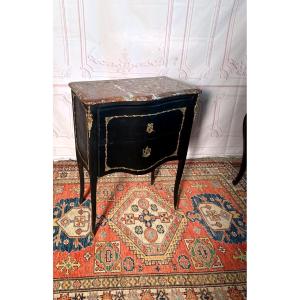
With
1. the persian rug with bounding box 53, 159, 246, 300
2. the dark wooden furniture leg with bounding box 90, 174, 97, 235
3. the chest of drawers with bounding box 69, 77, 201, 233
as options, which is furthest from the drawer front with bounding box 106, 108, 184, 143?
the persian rug with bounding box 53, 159, 246, 300

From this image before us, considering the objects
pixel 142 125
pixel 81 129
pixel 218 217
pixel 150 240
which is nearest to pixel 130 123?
pixel 142 125

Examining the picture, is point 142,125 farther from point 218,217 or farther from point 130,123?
point 218,217

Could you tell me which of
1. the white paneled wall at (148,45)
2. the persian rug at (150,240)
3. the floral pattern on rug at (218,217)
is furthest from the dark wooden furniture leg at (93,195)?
the white paneled wall at (148,45)

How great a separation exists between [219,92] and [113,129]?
4.84 feet

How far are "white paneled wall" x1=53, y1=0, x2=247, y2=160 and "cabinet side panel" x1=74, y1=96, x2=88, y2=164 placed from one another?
656 mm

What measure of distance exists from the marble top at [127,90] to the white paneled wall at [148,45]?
464mm

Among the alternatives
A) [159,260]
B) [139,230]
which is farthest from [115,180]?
[159,260]

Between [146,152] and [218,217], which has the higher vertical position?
[146,152]

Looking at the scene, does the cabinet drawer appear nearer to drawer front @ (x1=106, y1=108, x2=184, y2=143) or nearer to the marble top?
drawer front @ (x1=106, y1=108, x2=184, y2=143)

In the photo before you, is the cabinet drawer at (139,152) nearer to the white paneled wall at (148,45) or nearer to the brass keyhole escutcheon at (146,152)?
the brass keyhole escutcheon at (146,152)

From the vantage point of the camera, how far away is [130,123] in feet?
4.80

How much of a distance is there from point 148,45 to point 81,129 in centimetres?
103
